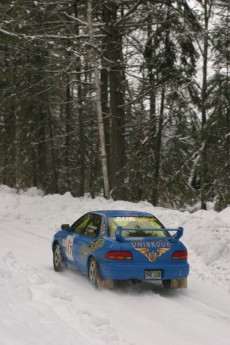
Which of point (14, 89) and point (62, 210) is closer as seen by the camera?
point (62, 210)

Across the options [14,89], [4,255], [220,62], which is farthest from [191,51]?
[4,255]

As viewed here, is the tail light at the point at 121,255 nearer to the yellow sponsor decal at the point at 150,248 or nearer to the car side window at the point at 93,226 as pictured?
the yellow sponsor decal at the point at 150,248

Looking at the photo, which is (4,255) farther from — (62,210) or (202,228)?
(62,210)

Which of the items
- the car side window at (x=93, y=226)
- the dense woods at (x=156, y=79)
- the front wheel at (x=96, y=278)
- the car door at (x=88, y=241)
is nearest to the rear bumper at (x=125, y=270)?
the front wheel at (x=96, y=278)

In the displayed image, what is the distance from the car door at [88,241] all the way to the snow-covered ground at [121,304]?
42cm

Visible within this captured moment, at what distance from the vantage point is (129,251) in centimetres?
798

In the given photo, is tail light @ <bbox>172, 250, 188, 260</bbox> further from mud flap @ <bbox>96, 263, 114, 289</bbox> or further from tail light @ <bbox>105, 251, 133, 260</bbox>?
mud flap @ <bbox>96, 263, 114, 289</bbox>

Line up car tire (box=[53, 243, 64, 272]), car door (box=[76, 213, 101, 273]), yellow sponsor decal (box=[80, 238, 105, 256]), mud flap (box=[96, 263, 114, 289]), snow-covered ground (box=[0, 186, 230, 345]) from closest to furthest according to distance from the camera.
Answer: snow-covered ground (box=[0, 186, 230, 345])
mud flap (box=[96, 263, 114, 289])
yellow sponsor decal (box=[80, 238, 105, 256])
car door (box=[76, 213, 101, 273])
car tire (box=[53, 243, 64, 272])

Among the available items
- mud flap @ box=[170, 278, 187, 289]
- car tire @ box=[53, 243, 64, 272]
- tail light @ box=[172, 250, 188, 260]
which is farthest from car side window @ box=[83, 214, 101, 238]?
mud flap @ box=[170, 278, 187, 289]

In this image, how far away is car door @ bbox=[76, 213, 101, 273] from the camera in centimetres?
866

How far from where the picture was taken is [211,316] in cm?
707

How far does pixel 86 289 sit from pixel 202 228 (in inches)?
182

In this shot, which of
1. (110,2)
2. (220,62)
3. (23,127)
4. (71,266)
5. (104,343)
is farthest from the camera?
(23,127)

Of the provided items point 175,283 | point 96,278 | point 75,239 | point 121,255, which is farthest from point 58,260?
point 175,283
